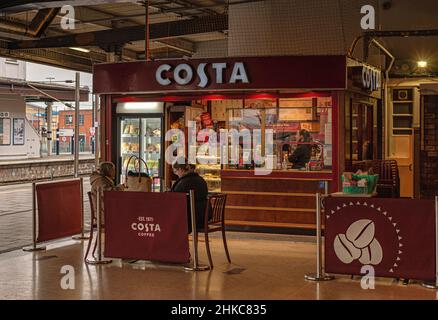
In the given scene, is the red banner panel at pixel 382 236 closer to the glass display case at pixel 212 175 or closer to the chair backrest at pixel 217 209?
the chair backrest at pixel 217 209

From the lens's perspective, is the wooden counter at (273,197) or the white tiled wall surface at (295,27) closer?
the wooden counter at (273,197)

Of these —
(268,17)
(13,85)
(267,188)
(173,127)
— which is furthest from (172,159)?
(13,85)

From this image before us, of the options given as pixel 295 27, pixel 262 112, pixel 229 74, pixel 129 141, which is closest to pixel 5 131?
pixel 129 141

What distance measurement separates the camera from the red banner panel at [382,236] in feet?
23.3

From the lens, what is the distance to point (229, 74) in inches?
449

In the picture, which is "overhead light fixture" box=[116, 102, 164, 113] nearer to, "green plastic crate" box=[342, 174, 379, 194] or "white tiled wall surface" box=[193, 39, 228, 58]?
"green plastic crate" box=[342, 174, 379, 194]

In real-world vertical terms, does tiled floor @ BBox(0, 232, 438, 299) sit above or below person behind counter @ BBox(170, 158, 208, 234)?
below

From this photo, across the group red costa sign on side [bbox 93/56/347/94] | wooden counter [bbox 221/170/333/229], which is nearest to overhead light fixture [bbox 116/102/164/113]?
red costa sign on side [bbox 93/56/347/94]

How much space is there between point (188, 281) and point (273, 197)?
424cm

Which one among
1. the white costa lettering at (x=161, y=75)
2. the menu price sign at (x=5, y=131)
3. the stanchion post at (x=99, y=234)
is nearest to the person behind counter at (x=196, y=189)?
the stanchion post at (x=99, y=234)

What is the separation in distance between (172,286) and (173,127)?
5.92m

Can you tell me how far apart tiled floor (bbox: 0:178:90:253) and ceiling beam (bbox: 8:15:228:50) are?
13.9 ft

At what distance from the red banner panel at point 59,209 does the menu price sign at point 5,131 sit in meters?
23.8

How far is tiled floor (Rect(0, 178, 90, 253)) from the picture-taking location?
1077cm
